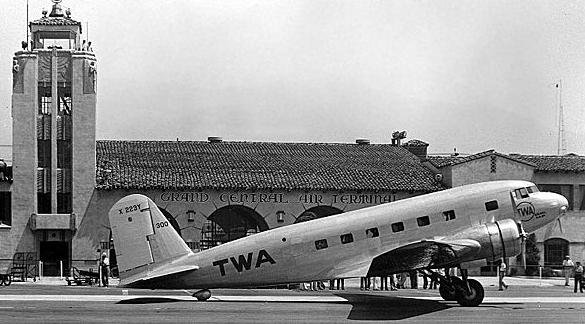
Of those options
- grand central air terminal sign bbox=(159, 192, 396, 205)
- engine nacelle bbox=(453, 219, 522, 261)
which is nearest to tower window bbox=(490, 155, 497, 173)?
grand central air terminal sign bbox=(159, 192, 396, 205)

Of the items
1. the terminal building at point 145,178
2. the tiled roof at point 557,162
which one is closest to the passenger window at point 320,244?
the terminal building at point 145,178

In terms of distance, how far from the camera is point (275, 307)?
95.9ft

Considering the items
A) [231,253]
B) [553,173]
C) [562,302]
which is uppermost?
[553,173]

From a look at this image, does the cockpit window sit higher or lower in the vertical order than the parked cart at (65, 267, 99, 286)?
higher

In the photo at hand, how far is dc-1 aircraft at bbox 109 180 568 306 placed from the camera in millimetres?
29938

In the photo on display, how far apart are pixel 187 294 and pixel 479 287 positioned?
1142 cm

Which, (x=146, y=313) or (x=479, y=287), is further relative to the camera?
(x=479, y=287)

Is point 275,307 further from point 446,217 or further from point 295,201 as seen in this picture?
point 295,201

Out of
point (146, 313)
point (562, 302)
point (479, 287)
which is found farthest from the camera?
point (562, 302)

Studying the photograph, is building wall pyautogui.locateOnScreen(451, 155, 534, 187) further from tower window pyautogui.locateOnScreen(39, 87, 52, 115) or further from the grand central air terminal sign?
tower window pyautogui.locateOnScreen(39, 87, 52, 115)

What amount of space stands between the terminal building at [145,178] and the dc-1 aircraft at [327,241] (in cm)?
2686

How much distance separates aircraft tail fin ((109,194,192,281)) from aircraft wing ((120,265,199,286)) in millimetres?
142

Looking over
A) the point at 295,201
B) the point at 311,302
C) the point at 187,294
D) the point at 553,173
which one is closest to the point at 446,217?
the point at 311,302

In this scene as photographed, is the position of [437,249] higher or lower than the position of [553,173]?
lower
